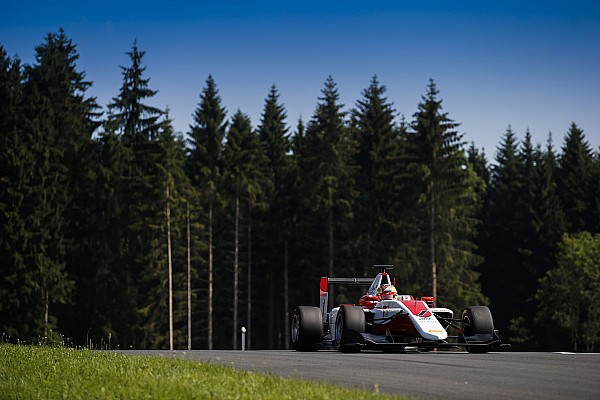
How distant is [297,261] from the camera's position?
76.3 metres

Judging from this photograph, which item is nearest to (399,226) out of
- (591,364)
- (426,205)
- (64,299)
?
(426,205)

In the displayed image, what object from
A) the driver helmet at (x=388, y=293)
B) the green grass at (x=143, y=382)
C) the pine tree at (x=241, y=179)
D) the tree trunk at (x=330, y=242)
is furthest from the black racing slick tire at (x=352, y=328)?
the pine tree at (x=241, y=179)

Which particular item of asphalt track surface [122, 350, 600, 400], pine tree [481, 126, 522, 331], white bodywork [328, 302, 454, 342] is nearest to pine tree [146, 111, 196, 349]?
pine tree [481, 126, 522, 331]

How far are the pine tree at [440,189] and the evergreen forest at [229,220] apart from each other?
11 cm

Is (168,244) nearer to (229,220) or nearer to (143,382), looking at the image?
(229,220)

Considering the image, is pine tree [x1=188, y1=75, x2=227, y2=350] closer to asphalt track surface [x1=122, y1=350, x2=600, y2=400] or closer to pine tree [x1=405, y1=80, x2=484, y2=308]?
pine tree [x1=405, y1=80, x2=484, y2=308]

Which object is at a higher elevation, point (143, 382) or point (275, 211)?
point (275, 211)

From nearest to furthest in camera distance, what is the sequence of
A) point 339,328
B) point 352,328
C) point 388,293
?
point 352,328
point 339,328
point 388,293

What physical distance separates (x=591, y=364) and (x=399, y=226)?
155 feet

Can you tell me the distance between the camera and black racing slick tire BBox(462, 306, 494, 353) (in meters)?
24.2

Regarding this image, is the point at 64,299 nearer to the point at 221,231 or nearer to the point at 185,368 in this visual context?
the point at 221,231

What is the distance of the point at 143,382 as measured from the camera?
50.1 ft

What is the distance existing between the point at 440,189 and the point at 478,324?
132 ft

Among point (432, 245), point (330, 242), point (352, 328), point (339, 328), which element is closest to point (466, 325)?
point (352, 328)
